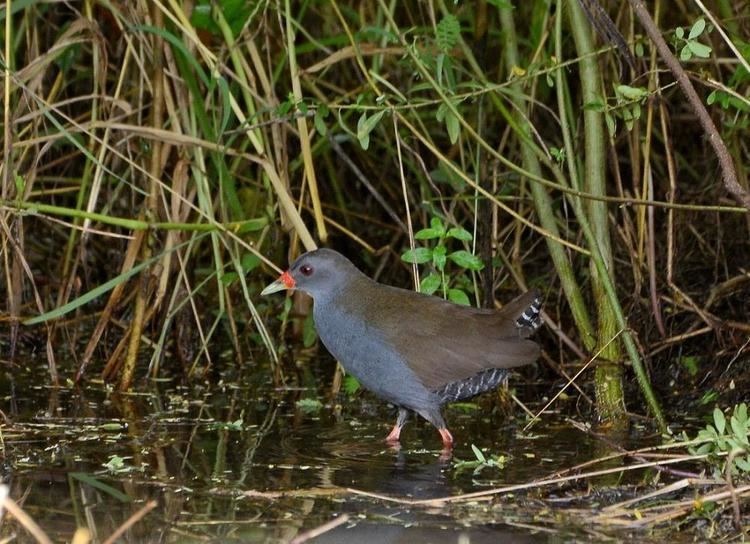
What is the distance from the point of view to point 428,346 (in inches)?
193

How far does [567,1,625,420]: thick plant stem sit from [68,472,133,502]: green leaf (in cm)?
197

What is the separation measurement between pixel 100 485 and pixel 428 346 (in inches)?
55.2

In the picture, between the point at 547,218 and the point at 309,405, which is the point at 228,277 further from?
the point at 547,218

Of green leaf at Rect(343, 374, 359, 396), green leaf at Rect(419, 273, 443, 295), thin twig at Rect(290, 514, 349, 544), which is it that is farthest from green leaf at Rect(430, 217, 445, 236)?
thin twig at Rect(290, 514, 349, 544)

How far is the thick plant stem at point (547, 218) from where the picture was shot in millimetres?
5105

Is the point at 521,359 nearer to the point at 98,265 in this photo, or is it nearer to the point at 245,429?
the point at 245,429

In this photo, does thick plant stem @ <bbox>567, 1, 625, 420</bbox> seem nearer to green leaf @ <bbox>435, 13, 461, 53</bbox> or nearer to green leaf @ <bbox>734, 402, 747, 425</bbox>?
green leaf @ <bbox>435, 13, 461, 53</bbox>

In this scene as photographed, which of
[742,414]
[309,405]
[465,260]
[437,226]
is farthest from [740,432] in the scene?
[309,405]

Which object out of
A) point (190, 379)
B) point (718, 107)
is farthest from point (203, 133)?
point (718, 107)

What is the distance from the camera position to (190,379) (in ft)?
19.2

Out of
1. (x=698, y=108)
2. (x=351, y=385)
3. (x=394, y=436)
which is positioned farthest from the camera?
(x=351, y=385)

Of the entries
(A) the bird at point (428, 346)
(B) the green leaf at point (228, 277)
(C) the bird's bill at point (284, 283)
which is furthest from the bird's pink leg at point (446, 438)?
(B) the green leaf at point (228, 277)

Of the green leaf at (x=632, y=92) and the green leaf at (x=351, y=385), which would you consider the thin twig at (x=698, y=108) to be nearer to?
the green leaf at (x=632, y=92)

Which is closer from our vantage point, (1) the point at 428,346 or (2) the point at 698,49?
(2) the point at 698,49
